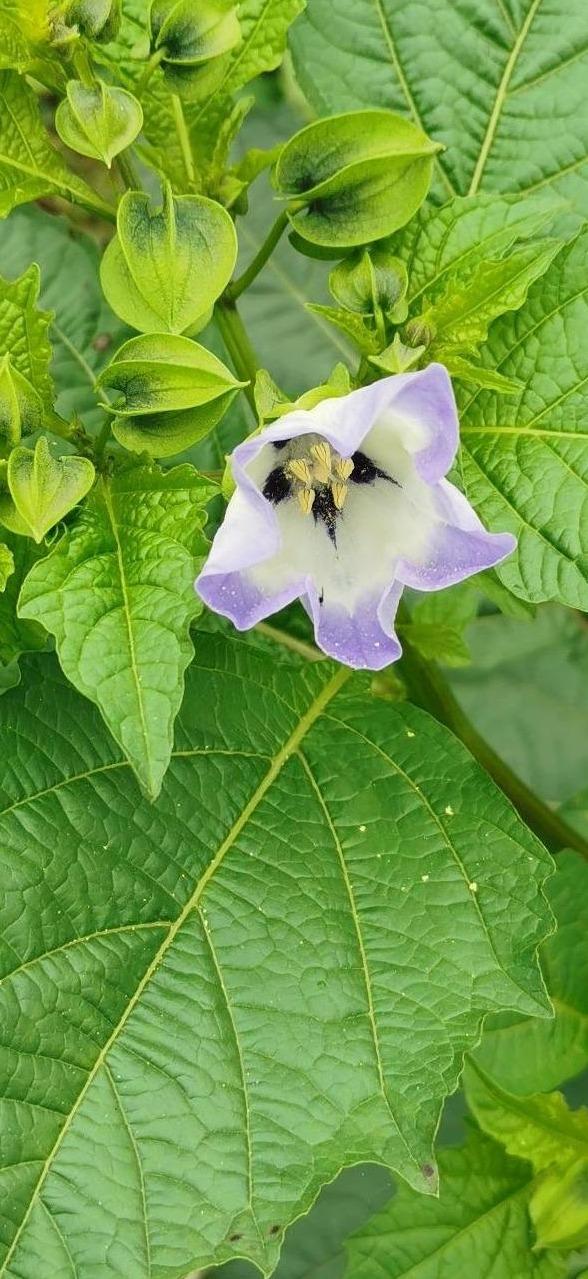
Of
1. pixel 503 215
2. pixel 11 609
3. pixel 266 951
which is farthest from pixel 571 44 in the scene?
pixel 266 951

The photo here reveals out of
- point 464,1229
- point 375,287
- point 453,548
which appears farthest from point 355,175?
point 464,1229

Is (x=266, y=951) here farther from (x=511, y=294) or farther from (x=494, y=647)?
(x=494, y=647)

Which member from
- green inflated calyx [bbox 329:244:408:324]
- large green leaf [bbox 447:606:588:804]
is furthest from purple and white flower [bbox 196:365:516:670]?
large green leaf [bbox 447:606:588:804]

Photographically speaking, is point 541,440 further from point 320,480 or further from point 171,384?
point 171,384

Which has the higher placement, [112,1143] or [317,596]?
[317,596]

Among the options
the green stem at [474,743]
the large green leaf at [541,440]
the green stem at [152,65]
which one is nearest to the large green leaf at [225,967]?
the green stem at [474,743]

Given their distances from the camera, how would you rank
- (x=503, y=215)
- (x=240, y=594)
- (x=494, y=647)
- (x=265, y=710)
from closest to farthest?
(x=240, y=594)
(x=503, y=215)
(x=265, y=710)
(x=494, y=647)
